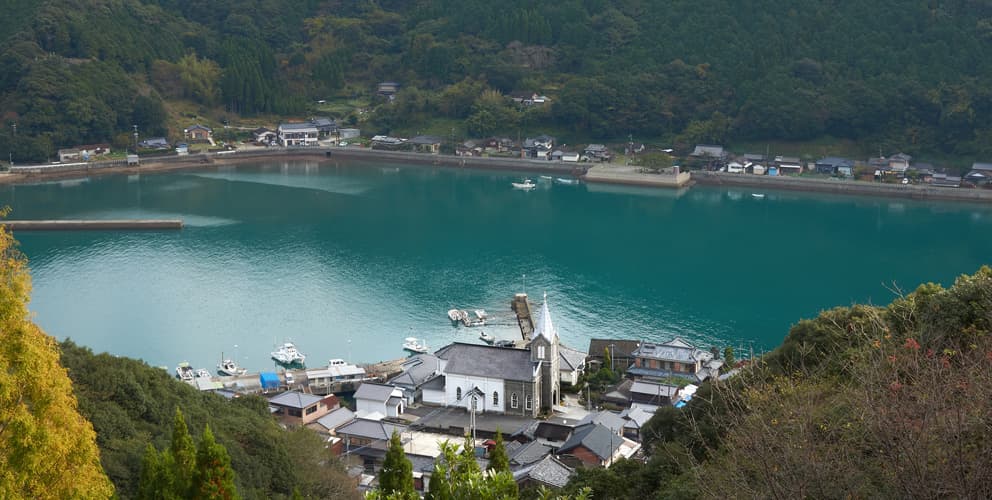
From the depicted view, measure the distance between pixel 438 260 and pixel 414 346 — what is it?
6595 millimetres

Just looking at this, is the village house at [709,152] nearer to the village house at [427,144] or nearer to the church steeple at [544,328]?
the village house at [427,144]

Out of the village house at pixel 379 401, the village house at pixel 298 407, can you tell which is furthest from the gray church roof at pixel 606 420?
the village house at pixel 298 407

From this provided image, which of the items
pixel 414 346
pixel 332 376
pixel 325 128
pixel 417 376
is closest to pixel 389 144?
pixel 325 128

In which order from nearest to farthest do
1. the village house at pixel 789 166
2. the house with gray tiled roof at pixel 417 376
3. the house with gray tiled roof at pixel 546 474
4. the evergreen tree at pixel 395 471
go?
the evergreen tree at pixel 395 471 → the house with gray tiled roof at pixel 546 474 → the house with gray tiled roof at pixel 417 376 → the village house at pixel 789 166

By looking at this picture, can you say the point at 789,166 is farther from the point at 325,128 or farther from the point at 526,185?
the point at 325,128

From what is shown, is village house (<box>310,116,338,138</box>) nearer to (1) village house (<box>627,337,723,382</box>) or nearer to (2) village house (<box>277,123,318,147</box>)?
(2) village house (<box>277,123,318,147</box>)

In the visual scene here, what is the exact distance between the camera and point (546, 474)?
1096cm

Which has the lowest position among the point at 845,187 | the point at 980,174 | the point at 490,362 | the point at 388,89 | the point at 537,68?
the point at 490,362

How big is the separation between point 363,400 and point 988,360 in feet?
37.0

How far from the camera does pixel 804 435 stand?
4.77m

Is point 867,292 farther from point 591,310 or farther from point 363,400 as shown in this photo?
point 363,400

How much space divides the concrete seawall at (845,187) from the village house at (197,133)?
64.2 ft

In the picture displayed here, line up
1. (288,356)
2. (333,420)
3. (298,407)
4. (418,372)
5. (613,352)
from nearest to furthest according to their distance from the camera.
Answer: (333,420) < (298,407) < (418,372) < (613,352) < (288,356)

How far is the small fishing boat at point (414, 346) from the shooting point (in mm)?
18422
